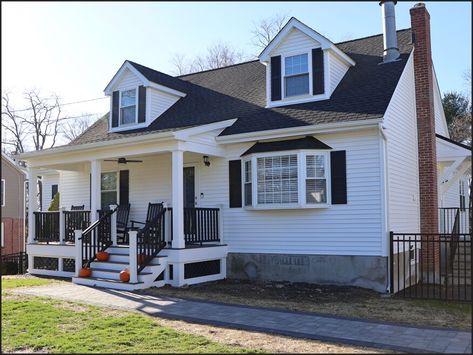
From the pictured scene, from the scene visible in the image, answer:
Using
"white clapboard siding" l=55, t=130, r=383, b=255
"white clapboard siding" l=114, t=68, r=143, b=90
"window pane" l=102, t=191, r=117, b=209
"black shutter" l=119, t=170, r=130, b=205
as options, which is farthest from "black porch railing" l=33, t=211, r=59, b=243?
"white clapboard siding" l=114, t=68, r=143, b=90

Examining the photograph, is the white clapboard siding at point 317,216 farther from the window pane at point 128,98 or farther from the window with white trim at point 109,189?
the window pane at point 128,98

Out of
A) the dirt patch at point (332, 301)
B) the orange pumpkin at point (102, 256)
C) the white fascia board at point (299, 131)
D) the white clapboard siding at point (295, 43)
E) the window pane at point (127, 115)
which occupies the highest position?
the white clapboard siding at point (295, 43)

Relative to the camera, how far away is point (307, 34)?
12.8 m

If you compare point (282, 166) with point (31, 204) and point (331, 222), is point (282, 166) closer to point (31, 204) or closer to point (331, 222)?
point (331, 222)

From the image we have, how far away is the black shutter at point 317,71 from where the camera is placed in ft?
41.7

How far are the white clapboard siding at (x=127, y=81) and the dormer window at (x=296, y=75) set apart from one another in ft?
15.6

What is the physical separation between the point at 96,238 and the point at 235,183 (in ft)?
12.9

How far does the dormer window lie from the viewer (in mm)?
12992

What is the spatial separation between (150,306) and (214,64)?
92.9 ft

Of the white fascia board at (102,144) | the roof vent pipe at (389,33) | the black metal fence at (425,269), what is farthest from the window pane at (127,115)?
the black metal fence at (425,269)

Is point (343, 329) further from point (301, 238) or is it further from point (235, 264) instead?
point (235, 264)

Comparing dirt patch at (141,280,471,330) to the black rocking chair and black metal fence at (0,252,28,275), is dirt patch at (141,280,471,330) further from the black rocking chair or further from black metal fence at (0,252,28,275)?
black metal fence at (0,252,28,275)

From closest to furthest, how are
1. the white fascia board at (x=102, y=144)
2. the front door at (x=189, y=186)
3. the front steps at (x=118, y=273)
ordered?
the front steps at (x=118, y=273) → the white fascia board at (x=102, y=144) → the front door at (x=189, y=186)

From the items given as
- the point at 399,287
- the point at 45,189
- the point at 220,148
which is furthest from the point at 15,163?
the point at 399,287
